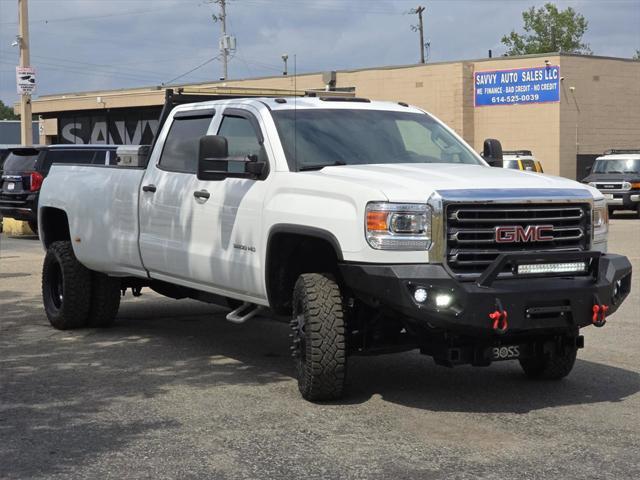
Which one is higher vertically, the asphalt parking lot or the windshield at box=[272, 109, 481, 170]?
the windshield at box=[272, 109, 481, 170]

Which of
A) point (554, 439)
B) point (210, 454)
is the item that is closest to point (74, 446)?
point (210, 454)

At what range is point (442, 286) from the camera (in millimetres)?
6375

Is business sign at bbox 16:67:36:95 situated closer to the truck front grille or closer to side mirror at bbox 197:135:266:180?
side mirror at bbox 197:135:266:180

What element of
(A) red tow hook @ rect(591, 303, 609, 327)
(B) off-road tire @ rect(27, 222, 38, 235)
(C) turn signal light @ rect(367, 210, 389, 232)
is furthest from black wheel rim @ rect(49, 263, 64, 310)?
(B) off-road tire @ rect(27, 222, 38, 235)

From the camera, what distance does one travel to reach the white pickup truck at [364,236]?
6.47 m

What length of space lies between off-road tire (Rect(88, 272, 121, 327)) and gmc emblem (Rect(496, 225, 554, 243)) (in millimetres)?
4783

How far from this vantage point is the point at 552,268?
668cm

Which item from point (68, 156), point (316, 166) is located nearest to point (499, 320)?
point (316, 166)

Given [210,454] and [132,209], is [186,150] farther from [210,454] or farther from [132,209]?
[210,454]

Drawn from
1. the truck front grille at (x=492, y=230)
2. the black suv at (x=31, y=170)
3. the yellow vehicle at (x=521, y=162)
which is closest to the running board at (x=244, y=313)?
the truck front grille at (x=492, y=230)

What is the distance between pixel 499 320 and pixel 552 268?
0.60 m

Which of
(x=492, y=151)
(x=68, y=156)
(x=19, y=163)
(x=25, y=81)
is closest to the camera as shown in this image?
(x=492, y=151)

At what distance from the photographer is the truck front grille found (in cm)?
650

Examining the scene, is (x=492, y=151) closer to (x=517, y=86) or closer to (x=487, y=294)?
(x=487, y=294)
